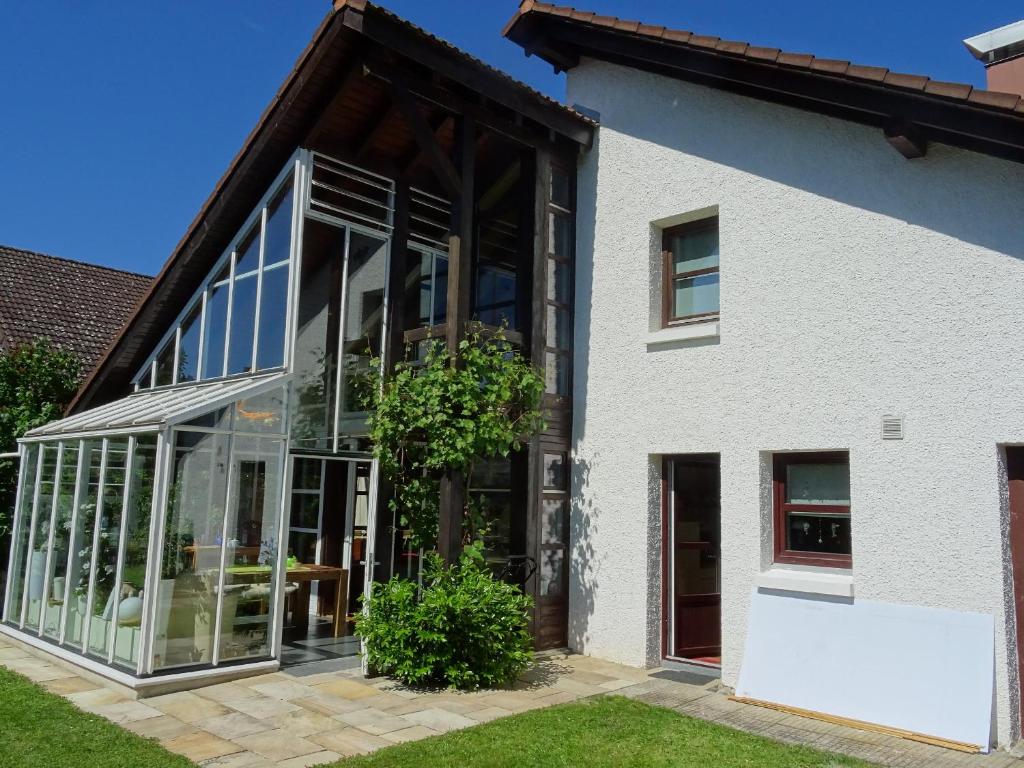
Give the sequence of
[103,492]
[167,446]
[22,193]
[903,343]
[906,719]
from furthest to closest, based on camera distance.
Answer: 1. [22,193]
2. [103,492]
3. [167,446]
4. [903,343]
5. [906,719]

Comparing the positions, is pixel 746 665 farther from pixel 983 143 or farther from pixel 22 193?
pixel 22 193

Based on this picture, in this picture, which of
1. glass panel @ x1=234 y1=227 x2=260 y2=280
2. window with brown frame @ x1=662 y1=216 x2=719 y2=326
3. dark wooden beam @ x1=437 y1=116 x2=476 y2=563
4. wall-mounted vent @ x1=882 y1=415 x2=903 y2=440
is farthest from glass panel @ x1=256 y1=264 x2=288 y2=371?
wall-mounted vent @ x1=882 y1=415 x2=903 y2=440

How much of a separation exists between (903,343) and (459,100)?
5.14 metres

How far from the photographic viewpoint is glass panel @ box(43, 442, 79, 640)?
9391mm

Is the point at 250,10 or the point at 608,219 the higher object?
the point at 250,10

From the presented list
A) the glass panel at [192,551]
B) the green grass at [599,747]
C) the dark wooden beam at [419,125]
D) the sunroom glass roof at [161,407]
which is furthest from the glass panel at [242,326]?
the green grass at [599,747]

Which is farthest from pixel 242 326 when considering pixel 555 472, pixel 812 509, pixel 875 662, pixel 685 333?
pixel 875 662

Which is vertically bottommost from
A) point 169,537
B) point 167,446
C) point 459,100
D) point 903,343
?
point 169,537

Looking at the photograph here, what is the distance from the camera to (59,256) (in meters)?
20.1

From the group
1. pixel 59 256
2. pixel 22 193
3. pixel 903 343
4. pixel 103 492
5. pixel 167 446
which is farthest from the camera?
pixel 22 193

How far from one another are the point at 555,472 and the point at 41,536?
20.9 ft

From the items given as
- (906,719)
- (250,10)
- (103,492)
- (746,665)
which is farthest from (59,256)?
(906,719)

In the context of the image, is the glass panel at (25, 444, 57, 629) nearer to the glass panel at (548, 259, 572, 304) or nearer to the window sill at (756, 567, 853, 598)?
the glass panel at (548, 259, 572, 304)

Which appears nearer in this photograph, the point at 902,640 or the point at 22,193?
the point at 902,640
